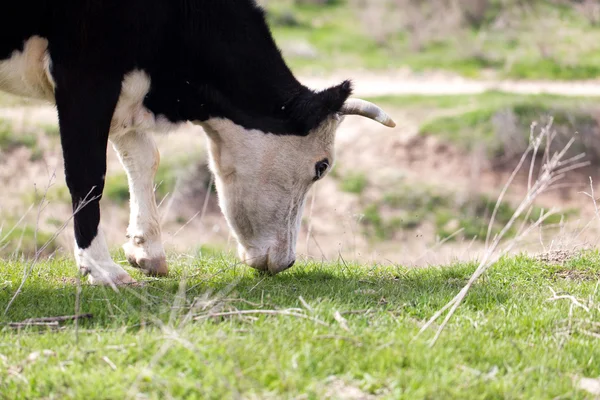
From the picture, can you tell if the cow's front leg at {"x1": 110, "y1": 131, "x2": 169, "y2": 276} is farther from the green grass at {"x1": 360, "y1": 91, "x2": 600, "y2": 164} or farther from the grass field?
the green grass at {"x1": 360, "y1": 91, "x2": 600, "y2": 164}

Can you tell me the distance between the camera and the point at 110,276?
528cm

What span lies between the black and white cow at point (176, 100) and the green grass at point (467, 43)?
13516 millimetres

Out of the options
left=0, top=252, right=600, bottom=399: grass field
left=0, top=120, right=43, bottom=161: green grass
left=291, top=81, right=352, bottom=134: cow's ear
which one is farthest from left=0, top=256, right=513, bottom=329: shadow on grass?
left=0, top=120, right=43, bottom=161: green grass

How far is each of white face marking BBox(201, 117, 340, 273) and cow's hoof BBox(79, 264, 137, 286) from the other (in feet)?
2.67

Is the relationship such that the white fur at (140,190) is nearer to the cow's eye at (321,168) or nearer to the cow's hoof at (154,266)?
the cow's hoof at (154,266)

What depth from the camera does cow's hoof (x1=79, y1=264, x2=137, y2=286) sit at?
17.1 ft

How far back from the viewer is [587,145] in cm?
1450

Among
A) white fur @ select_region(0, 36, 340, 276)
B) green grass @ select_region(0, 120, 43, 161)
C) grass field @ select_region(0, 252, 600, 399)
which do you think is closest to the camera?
grass field @ select_region(0, 252, 600, 399)

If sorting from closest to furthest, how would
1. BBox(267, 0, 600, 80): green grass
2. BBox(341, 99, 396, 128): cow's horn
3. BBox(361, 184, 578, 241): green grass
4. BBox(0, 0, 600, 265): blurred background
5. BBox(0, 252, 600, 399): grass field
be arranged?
BBox(0, 252, 600, 399): grass field
BBox(341, 99, 396, 128): cow's horn
BBox(0, 0, 600, 265): blurred background
BBox(361, 184, 578, 241): green grass
BBox(267, 0, 600, 80): green grass

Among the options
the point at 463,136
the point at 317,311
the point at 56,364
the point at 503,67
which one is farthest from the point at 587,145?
the point at 56,364

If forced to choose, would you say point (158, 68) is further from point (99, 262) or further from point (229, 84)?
point (99, 262)

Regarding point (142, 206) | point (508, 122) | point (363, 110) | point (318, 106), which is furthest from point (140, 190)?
point (508, 122)

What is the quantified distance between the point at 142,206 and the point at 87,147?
2.88ft

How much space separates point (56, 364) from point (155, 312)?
83cm
